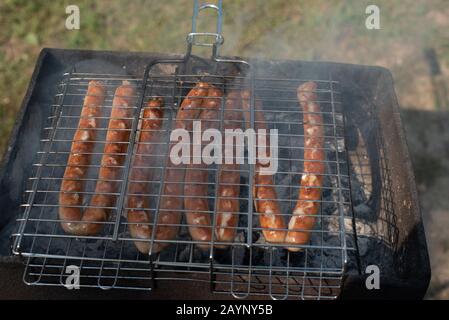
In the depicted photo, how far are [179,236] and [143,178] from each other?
497 millimetres

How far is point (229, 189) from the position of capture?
2752 millimetres

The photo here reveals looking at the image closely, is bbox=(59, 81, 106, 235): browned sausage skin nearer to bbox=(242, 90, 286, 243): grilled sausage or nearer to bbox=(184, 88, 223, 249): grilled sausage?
bbox=(184, 88, 223, 249): grilled sausage

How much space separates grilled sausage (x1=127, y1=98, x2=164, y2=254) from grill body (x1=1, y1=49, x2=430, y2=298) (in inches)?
6.9

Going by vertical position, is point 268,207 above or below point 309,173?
below

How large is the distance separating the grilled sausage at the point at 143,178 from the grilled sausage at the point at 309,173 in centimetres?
87

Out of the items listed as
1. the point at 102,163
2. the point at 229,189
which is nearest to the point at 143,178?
the point at 102,163

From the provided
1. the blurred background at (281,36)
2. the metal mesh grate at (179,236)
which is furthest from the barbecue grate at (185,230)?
the blurred background at (281,36)

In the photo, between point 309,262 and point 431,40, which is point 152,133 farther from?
point 431,40

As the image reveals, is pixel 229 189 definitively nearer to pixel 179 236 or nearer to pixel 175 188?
pixel 175 188

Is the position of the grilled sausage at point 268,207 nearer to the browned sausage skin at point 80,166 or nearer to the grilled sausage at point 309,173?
the grilled sausage at point 309,173

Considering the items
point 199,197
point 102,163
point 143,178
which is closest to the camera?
point 199,197

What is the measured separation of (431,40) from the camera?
5629 millimetres

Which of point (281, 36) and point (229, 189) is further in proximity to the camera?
point (281, 36)

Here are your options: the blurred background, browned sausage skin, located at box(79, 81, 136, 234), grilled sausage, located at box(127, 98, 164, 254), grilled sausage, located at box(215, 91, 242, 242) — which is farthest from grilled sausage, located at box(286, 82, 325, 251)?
the blurred background
